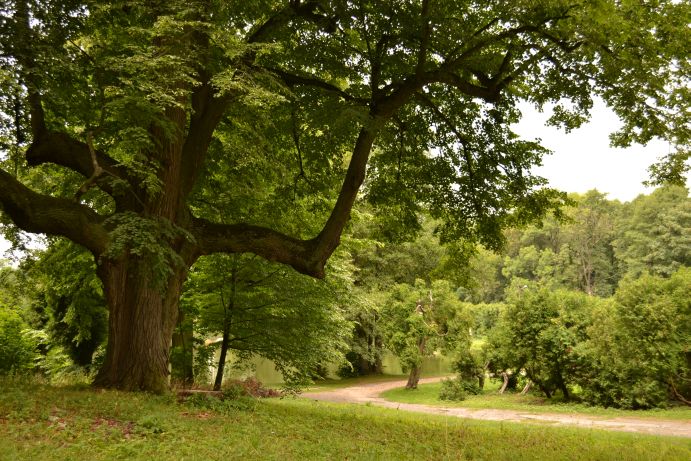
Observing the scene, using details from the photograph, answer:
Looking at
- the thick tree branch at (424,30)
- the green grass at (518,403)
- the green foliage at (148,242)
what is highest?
the thick tree branch at (424,30)

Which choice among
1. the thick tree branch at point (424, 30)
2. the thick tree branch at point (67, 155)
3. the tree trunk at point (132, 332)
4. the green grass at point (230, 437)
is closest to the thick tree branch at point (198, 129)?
the thick tree branch at point (67, 155)

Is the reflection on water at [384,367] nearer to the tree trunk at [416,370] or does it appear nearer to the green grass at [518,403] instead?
the tree trunk at [416,370]

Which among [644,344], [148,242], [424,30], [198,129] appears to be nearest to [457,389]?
[644,344]

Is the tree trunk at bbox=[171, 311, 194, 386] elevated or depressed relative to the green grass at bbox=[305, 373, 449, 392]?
elevated

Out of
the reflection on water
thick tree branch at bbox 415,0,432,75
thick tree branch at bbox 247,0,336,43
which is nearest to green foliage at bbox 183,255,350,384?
thick tree branch at bbox 247,0,336,43

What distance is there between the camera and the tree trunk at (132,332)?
27.2 ft

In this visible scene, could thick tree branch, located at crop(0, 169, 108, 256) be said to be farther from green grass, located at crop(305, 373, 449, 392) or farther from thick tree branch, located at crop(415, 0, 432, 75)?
green grass, located at crop(305, 373, 449, 392)

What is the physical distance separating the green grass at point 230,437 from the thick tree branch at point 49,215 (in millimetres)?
2351

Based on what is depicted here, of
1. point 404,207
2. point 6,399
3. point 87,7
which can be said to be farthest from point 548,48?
point 6,399

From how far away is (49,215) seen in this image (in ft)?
25.1

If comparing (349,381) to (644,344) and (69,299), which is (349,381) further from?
(644,344)

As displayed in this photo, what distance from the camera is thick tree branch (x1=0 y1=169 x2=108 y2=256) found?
7363 mm

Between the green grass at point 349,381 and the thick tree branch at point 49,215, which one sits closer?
the thick tree branch at point 49,215

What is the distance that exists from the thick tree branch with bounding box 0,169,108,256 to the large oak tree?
0.09ft
